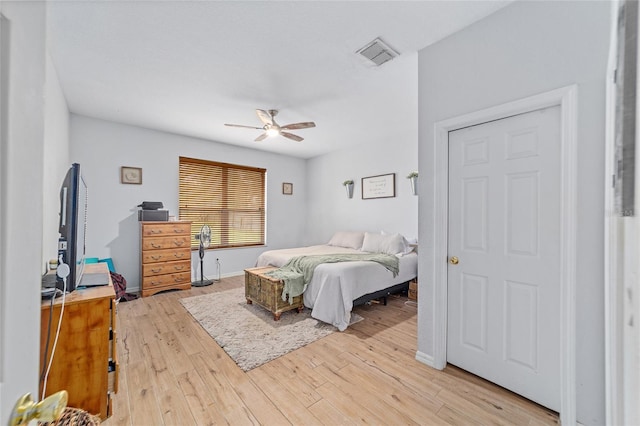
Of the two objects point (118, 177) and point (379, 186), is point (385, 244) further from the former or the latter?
point (118, 177)

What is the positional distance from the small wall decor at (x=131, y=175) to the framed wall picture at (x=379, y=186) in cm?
392

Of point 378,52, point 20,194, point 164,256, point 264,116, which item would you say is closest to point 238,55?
point 264,116

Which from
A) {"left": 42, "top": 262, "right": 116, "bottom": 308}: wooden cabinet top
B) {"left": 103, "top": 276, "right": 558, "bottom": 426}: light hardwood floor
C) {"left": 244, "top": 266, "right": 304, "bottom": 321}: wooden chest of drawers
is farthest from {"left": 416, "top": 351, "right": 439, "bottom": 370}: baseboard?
{"left": 42, "top": 262, "right": 116, "bottom": 308}: wooden cabinet top

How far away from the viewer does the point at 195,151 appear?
4.88 m

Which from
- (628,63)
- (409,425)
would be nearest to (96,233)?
(409,425)

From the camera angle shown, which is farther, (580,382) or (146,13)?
(146,13)

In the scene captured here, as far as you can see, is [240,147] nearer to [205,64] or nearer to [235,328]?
[205,64]

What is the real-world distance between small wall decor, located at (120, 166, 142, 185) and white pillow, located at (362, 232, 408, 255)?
3885mm

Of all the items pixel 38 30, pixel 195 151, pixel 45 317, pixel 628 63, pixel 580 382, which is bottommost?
pixel 580 382

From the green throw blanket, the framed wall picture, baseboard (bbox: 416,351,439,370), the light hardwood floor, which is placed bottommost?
the light hardwood floor

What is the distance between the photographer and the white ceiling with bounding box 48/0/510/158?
1.87 metres

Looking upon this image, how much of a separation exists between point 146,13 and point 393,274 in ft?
11.9

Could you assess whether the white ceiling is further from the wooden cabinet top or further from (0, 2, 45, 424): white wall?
the wooden cabinet top

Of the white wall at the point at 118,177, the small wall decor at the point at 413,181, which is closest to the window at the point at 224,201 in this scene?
the white wall at the point at 118,177
